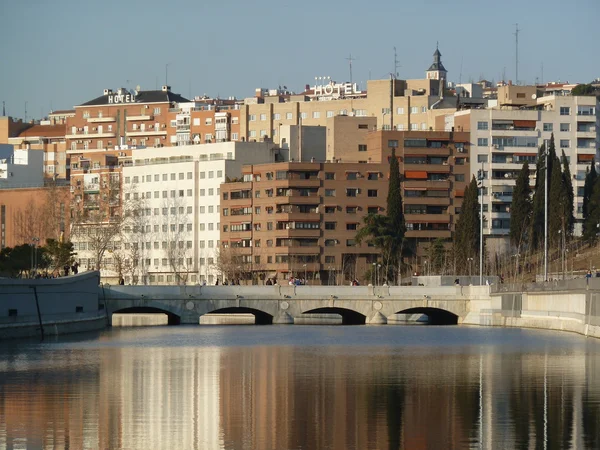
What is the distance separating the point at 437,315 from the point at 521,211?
3579 centimetres

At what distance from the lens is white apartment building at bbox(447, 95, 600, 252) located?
191625mm

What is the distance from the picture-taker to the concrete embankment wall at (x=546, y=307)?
3462 inches

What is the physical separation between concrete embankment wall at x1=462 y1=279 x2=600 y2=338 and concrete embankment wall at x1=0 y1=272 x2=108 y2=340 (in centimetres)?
3087

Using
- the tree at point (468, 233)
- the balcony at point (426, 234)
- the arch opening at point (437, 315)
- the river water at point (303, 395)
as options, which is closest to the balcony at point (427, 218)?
the balcony at point (426, 234)

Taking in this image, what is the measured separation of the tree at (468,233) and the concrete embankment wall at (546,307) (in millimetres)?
40687

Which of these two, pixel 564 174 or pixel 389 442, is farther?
pixel 564 174

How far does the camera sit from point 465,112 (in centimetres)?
19412

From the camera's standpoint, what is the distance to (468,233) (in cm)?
16388

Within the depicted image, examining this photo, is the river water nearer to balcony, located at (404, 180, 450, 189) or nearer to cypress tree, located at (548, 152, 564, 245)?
cypress tree, located at (548, 152, 564, 245)

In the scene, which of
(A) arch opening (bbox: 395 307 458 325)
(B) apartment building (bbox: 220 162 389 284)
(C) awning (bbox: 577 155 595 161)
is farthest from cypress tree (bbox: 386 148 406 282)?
(C) awning (bbox: 577 155 595 161)

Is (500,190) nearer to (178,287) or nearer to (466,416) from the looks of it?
(178,287)

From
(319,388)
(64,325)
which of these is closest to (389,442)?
(319,388)

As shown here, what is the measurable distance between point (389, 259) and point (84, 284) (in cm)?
6224

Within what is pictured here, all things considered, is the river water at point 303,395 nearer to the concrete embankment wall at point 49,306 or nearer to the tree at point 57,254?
the concrete embankment wall at point 49,306
